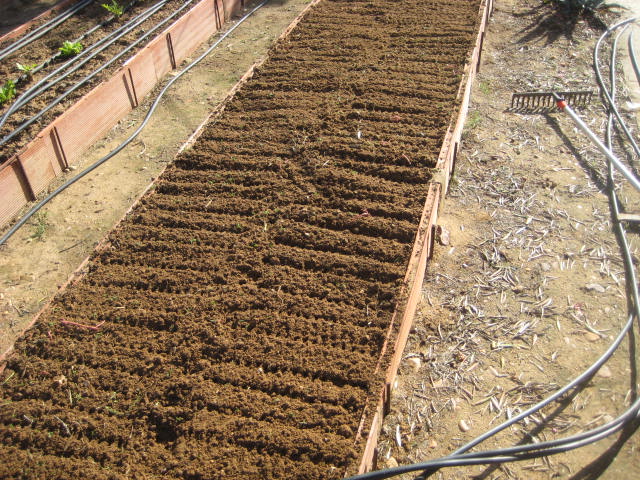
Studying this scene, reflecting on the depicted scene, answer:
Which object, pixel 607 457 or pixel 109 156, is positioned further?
pixel 109 156

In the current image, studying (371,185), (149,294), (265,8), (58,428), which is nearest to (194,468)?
(58,428)

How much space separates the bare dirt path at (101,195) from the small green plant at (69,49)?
4.11 ft

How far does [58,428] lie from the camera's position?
10.0 feet

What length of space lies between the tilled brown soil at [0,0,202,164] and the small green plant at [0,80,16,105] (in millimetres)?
67

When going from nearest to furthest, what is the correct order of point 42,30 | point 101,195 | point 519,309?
point 519,309
point 101,195
point 42,30

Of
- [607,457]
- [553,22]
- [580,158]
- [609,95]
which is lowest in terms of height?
[607,457]

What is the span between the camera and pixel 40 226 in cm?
489

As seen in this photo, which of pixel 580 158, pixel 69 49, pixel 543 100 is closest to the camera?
pixel 580 158

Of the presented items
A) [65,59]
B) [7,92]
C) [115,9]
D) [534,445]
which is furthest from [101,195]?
[534,445]

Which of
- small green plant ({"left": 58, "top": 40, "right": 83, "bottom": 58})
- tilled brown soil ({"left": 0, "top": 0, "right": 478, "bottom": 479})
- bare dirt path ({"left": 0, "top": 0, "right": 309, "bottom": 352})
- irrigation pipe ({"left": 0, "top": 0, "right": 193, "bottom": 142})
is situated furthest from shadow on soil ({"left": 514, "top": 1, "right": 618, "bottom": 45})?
small green plant ({"left": 58, "top": 40, "right": 83, "bottom": 58})

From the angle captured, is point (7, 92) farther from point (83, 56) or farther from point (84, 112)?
point (83, 56)

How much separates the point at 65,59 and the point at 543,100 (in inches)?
217

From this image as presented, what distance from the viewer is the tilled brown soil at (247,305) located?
296 centimetres

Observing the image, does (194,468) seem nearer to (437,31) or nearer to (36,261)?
(36,261)
